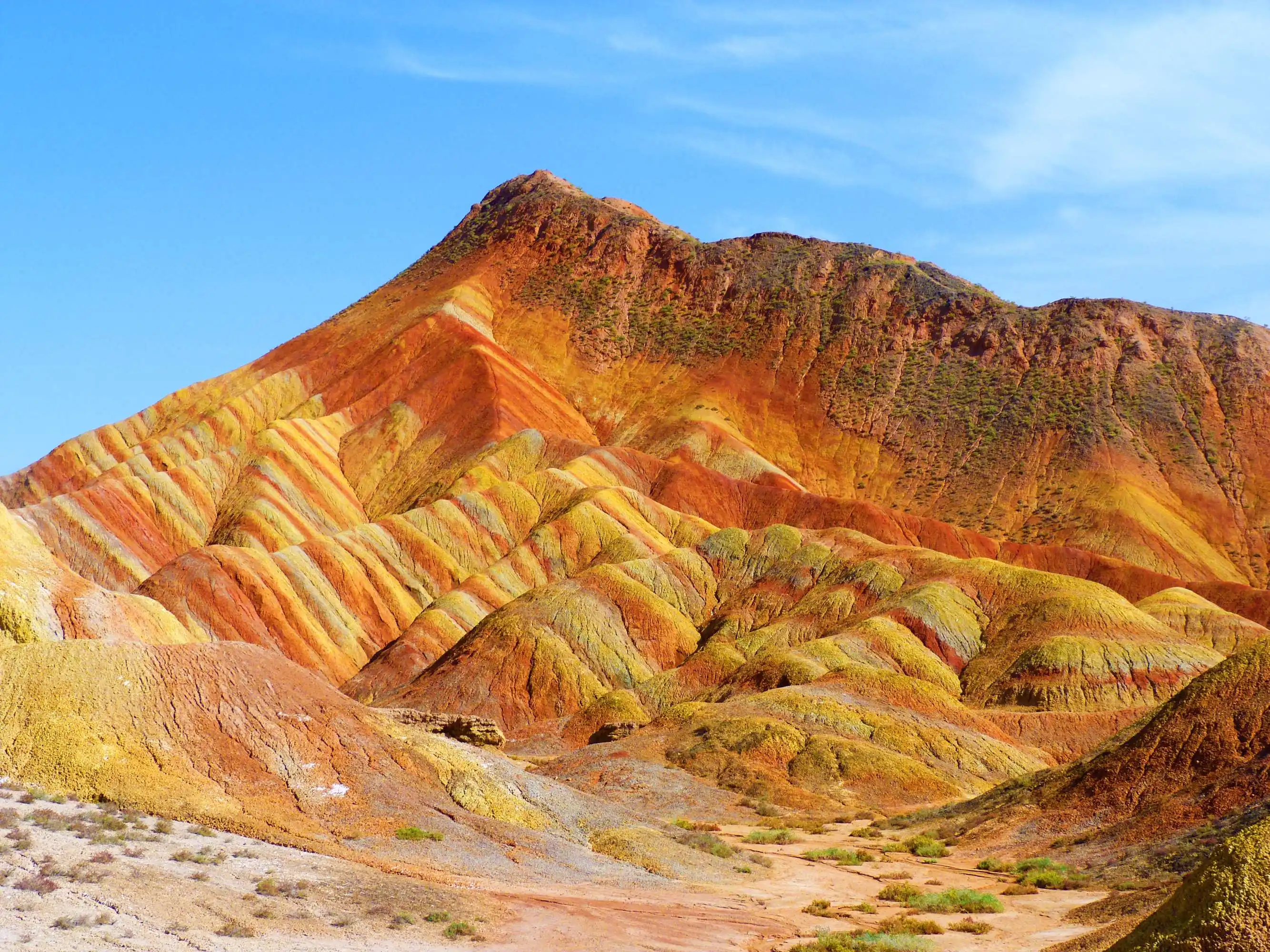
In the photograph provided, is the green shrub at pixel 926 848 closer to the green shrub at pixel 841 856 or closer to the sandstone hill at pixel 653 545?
the green shrub at pixel 841 856

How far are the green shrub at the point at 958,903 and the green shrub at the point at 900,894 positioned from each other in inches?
5.6

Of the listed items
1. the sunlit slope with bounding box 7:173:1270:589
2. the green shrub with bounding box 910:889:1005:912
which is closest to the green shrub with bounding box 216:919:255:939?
the green shrub with bounding box 910:889:1005:912

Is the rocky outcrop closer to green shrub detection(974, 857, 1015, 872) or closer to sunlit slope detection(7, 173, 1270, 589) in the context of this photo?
green shrub detection(974, 857, 1015, 872)

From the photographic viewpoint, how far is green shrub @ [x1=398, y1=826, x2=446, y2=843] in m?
28.1

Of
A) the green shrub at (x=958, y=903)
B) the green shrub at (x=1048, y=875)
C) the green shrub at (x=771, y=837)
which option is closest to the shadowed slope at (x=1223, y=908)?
the green shrub at (x=958, y=903)

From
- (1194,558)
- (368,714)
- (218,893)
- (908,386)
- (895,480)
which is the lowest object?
(218,893)

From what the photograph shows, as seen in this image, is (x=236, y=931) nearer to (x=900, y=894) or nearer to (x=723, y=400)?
(x=900, y=894)

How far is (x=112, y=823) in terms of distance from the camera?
24.0 meters

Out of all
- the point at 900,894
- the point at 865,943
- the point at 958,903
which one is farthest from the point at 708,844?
the point at 865,943

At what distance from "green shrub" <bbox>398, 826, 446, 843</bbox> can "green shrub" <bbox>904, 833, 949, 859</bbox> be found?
16782mm

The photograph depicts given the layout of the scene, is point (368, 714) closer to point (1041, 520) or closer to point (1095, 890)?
point (1095, 890)

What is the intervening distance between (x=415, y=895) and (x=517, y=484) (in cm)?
7871

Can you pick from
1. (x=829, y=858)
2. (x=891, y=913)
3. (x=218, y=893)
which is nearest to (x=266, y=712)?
(x=218, y=893)

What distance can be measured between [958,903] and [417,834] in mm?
12065
